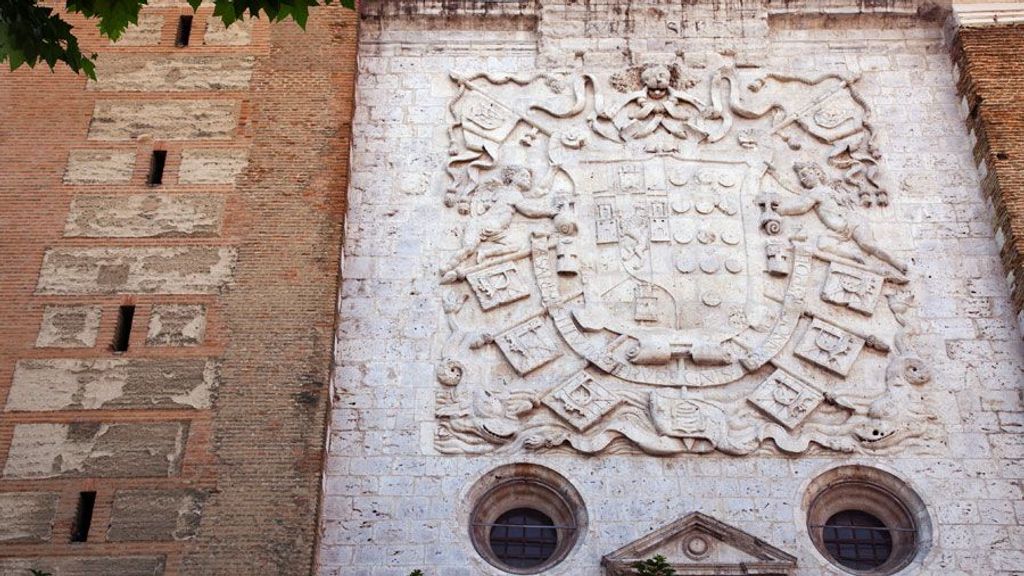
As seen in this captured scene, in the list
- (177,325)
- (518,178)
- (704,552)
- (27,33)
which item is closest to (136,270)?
(177,325)

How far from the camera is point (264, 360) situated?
13312 millimetres

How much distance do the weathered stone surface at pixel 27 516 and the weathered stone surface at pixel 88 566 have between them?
231 mm

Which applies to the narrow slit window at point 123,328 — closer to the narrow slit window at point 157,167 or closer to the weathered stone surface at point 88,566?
the narrow slit window at point 157,167

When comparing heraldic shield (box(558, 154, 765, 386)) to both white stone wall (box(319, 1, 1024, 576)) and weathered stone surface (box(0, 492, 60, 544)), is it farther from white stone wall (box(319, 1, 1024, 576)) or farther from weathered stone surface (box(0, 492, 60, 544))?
weathered stone surface (box(0, 492, 60, 544))

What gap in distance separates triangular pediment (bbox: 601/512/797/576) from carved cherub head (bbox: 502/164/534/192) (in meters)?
4.46

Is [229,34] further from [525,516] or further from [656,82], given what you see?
[525,516]

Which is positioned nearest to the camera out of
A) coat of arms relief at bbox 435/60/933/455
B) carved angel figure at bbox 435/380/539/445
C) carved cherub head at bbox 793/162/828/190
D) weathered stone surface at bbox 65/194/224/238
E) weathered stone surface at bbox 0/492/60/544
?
weathered stone surface at bbox 0/492/60/544

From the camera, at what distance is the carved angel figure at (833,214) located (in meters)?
14.7

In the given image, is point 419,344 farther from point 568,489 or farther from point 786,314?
point 786,314

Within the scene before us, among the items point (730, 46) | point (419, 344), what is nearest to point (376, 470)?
point (419, 344)

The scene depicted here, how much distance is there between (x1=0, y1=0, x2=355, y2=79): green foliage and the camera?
9164 mm

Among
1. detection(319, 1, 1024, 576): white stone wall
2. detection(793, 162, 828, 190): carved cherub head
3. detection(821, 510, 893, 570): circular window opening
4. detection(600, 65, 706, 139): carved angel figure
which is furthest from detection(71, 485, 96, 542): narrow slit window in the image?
detection(793, 162, 828, 190): carved cherub head

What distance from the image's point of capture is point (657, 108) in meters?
15.8

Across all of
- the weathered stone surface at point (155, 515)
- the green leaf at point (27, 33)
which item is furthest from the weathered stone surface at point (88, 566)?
the green leaf at point (27, 33)
